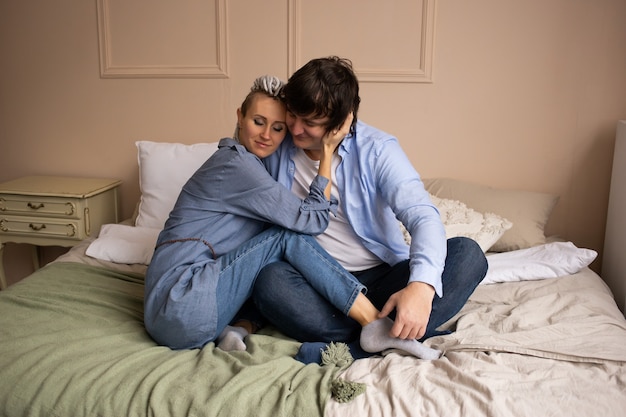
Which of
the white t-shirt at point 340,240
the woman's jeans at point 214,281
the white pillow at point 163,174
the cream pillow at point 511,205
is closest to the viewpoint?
the woman's jeans at point 214,281

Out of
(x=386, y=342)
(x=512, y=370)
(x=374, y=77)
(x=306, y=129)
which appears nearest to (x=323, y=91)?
(x=306, y=129)

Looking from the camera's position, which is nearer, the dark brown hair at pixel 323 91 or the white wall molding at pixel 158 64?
the dark brown hair at pixel 323 91

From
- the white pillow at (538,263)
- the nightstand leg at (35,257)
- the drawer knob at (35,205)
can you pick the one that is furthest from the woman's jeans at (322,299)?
the nightstand leg at (35,257)

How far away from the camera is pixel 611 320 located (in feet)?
5.34

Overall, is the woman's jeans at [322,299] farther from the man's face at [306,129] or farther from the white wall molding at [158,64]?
the white wall molding at [158,64]

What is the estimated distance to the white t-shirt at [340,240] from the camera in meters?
1.73

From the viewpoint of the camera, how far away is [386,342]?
1436 mm

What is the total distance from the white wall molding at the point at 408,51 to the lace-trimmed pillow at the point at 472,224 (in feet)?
2.07

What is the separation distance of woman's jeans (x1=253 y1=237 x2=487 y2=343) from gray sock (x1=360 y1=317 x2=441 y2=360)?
10 centimetres

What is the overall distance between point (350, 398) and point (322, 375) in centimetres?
12

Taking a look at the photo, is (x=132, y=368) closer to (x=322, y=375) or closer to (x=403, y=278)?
(x=322, y=375)

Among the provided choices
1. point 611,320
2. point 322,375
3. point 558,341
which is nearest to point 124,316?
point 322,375

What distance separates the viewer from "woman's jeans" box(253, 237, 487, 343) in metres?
1.53

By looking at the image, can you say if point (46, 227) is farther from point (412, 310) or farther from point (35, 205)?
point (412, 310)
